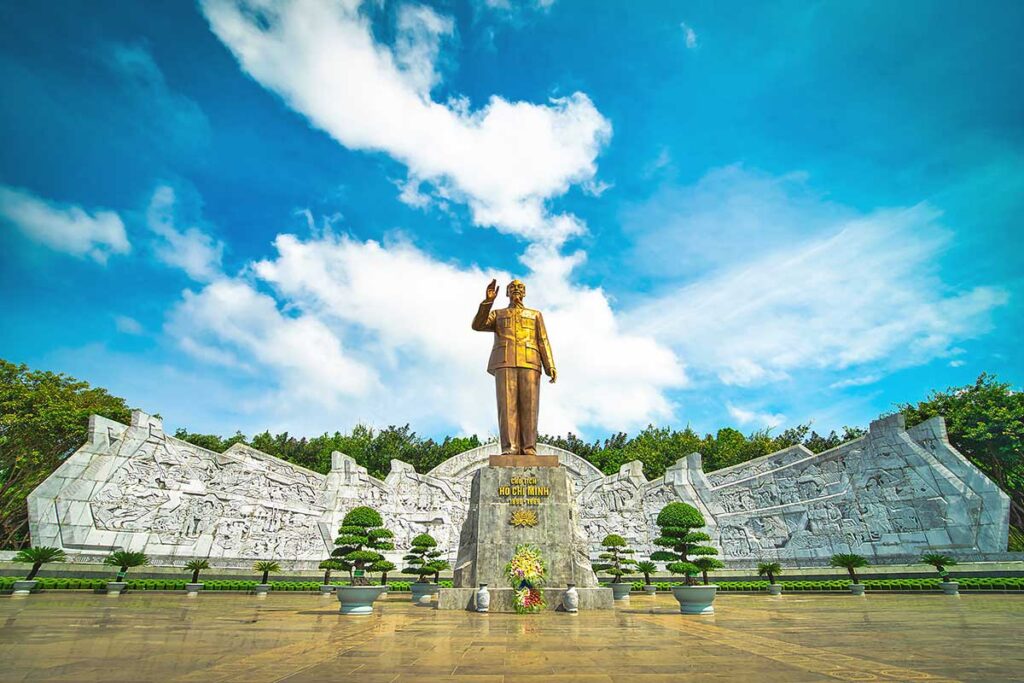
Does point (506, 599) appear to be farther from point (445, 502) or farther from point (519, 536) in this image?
point (445, 502)

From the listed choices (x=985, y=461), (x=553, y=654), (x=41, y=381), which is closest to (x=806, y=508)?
(x=985, y=461)

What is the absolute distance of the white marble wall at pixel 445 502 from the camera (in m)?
14.7

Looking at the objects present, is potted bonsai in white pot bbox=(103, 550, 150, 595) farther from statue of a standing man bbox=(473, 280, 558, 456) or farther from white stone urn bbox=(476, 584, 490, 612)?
statue of a standing man bbox=(473, 280, 558, 456)

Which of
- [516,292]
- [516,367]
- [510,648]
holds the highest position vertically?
[516,292]

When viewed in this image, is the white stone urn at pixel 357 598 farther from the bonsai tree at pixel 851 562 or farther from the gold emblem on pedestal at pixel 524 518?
the bonsai tree at pixel 851 562

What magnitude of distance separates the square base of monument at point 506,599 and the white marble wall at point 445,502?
37.0 ft

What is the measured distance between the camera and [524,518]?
952 cm

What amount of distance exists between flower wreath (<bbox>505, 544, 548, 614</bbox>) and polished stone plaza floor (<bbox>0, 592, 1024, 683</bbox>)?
1.14ft

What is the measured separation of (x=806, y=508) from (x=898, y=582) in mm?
3421

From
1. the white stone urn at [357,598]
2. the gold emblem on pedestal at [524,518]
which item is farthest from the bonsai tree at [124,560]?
the gold emblem on pedestal at [524,518]

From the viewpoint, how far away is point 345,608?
855cm

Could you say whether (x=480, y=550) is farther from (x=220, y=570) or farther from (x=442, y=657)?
(x=220, y=570)

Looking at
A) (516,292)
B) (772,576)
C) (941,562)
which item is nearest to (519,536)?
(516,292)

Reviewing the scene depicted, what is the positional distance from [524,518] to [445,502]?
1449cm
